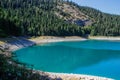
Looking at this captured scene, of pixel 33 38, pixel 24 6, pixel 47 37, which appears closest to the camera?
pixel 33 38

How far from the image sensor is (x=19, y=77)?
761cm

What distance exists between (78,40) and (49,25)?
60.4ft

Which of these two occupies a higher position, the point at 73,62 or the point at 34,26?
the point at 34,26

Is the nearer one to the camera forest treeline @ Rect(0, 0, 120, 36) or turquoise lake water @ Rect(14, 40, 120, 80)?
turquoise lake water @ Rect(14, 40, 120, 80)

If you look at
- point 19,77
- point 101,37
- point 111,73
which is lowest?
point 101,37

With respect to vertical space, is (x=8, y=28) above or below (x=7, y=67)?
below

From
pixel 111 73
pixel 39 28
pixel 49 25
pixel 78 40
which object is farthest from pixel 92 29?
pixel 111 73

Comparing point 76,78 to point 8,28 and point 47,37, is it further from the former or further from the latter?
point 47,37

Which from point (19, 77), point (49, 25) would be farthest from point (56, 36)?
point (19, 77)

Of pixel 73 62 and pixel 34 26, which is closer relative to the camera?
pixel 73 62

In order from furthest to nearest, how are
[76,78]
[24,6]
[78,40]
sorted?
[24,6], [78,40], [76,78]

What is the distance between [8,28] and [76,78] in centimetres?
6079

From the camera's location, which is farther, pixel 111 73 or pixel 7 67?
pixel 111 73

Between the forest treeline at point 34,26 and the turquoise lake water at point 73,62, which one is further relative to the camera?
the forest treeline at point 34,26
